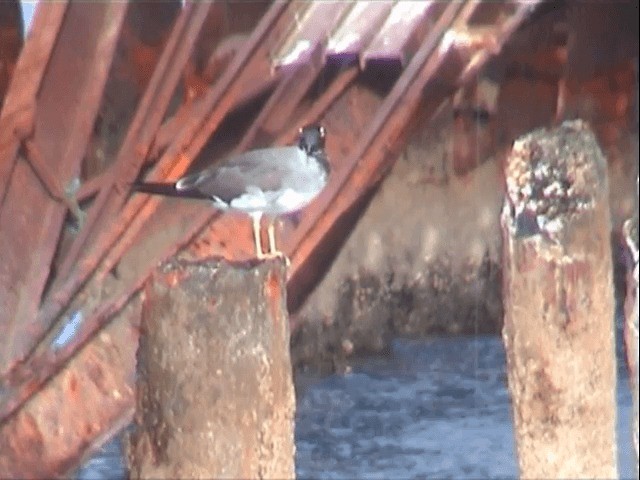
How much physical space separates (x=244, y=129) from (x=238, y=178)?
1.67 meters

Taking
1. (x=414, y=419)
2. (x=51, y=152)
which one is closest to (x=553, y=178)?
(x=51, y=152)

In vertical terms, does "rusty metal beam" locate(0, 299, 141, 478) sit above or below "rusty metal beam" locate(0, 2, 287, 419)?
below

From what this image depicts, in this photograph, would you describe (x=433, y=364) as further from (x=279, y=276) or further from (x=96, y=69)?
(x=279, y=276)

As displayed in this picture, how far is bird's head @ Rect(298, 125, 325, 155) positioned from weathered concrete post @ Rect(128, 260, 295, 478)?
2115mm

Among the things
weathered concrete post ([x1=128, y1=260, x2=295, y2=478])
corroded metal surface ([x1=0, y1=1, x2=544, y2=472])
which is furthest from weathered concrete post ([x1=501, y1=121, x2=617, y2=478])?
corroded metal surface ([x1=0, y1=1, x2=544, y2=472])

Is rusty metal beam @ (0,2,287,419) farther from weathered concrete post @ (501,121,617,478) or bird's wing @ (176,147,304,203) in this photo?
weathered concrete post @ (501,121,617,478)

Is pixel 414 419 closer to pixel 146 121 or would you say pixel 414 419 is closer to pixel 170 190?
pixel 146 121

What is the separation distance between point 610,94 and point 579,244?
17.8 ft

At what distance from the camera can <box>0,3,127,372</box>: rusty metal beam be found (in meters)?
6.58

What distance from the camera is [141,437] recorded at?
13.6 ft

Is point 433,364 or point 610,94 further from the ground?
point 610,94

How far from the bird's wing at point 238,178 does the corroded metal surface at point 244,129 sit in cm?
71

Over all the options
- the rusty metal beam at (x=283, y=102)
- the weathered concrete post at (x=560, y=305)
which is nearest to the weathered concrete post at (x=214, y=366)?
the weathered concrete post at (x=560, y=305)

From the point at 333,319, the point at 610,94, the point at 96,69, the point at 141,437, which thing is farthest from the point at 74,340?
the point at 610,94
